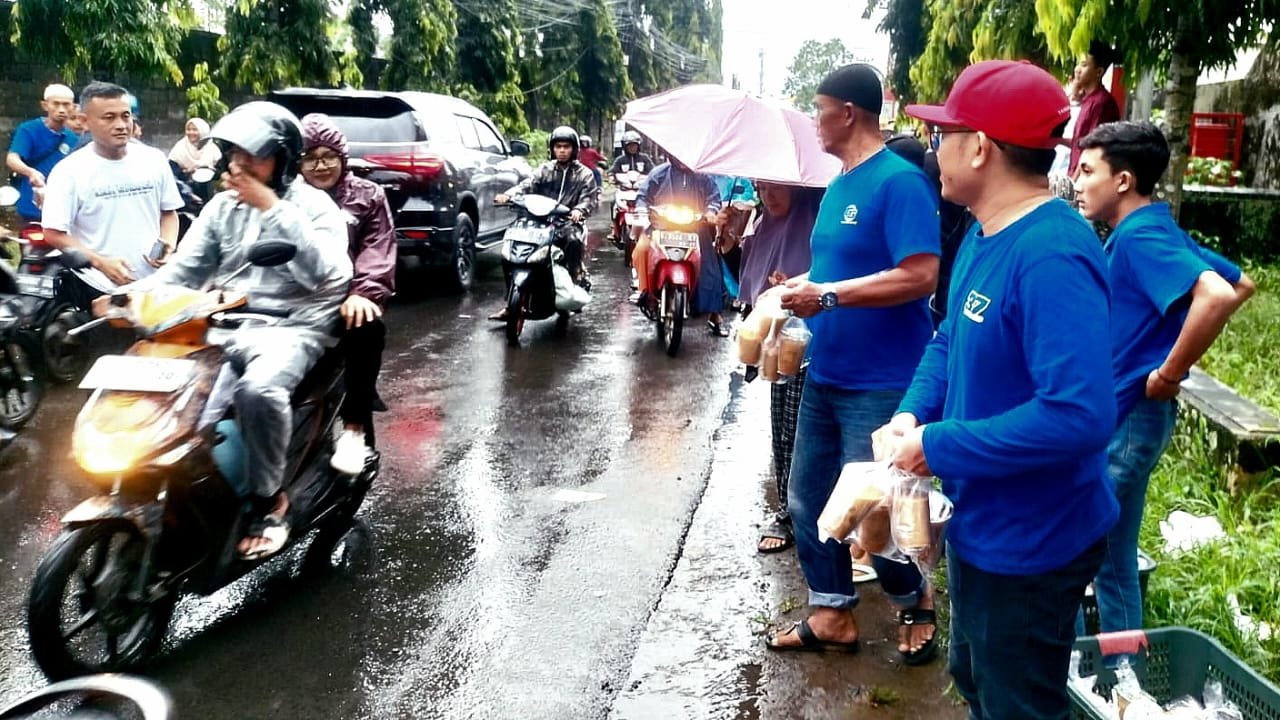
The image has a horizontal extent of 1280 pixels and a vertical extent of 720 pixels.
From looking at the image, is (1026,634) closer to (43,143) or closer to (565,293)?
(565,293)

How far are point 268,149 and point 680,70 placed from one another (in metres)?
45.5

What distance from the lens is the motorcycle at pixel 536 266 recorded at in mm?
9125

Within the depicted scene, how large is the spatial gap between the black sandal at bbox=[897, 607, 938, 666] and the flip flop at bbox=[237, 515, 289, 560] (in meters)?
2.22

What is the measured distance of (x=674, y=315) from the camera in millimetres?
8820

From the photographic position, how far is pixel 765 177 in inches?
199

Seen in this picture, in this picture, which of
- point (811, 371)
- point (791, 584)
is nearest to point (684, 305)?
point (791, 584)

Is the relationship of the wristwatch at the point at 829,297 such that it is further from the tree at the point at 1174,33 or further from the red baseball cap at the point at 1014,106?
the tree at the point at 1174,33

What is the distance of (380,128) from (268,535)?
292 inches

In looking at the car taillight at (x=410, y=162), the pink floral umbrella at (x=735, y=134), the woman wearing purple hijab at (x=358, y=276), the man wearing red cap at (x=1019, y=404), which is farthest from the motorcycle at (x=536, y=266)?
the man wearing red cap at (x=1019, y=404)

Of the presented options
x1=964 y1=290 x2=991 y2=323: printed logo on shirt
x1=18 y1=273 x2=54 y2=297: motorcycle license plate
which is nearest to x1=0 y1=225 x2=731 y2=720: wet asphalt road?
x1=18 y1=273 x2=54 y2=297: motorcycle license plate

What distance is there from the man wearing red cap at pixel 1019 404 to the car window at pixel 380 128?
9.01m

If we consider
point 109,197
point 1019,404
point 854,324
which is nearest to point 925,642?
point 854,324

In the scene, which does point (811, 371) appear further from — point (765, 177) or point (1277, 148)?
point (1277, 148)

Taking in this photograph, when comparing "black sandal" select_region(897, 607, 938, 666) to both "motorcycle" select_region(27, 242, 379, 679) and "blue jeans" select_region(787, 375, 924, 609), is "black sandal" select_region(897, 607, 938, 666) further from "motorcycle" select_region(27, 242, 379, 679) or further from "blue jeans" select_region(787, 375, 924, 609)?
"motorcycle" select_region(27, 242, 379, 679)
